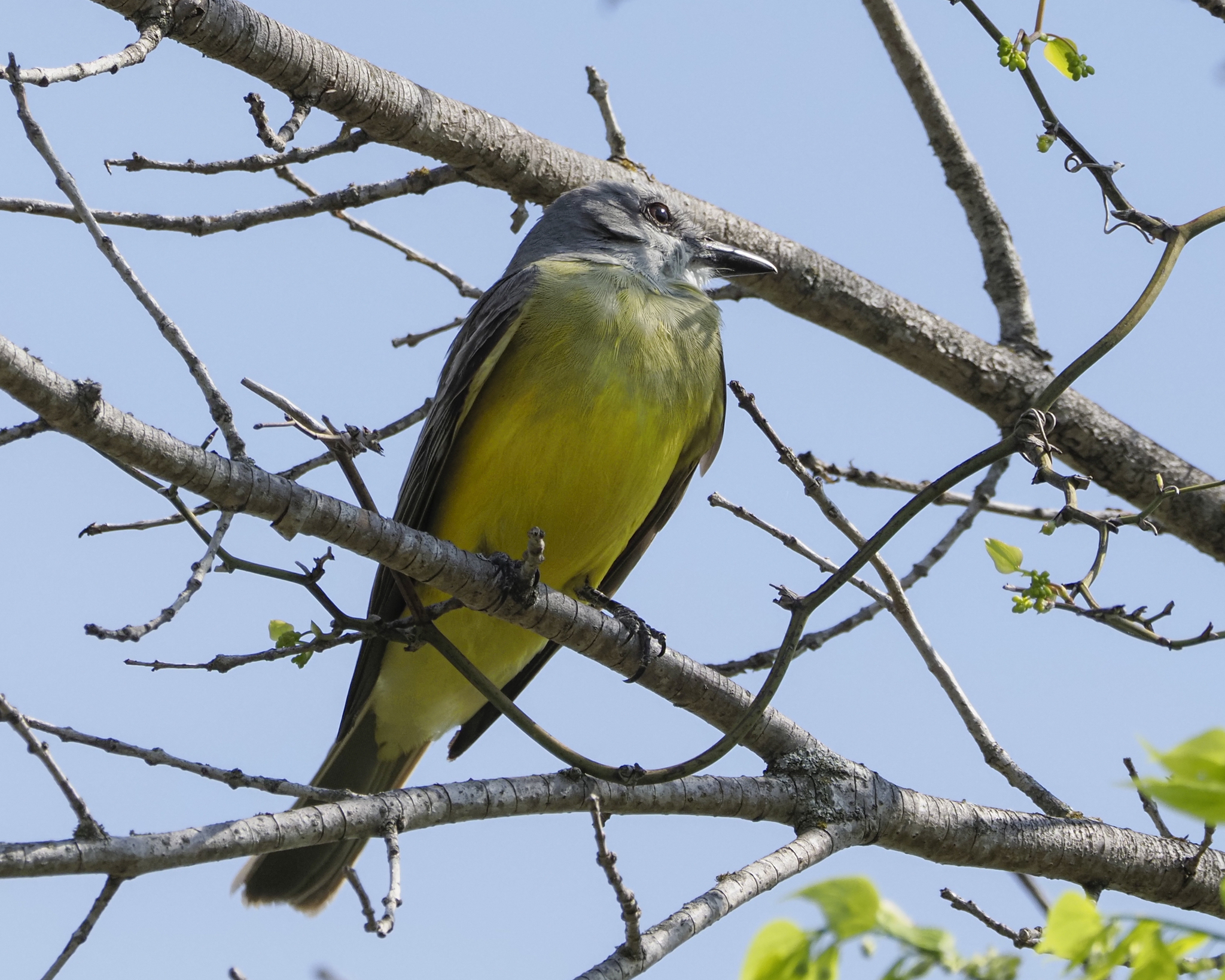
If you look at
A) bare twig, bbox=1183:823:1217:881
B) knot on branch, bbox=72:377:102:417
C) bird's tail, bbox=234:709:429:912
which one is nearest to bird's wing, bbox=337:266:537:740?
bird's tail, bbox=234:709:429:912

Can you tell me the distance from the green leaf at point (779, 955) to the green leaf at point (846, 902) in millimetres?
52

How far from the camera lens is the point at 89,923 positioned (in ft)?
9.79

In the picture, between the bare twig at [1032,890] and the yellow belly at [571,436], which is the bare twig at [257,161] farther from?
the bare twig at [1032,890]

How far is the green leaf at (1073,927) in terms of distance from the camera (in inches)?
59.7

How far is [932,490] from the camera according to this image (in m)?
3.02

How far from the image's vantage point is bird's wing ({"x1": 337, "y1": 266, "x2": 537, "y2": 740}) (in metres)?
5.42

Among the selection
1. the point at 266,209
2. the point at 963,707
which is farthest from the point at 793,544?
the point at 266,209

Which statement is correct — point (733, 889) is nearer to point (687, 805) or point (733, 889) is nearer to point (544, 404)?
point (687, 805)

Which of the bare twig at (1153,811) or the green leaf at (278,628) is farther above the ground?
the green leaf at (278,628)

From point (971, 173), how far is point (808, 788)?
345 centimetres

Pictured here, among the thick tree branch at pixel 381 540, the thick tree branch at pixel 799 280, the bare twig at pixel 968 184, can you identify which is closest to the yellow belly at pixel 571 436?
the thick tree branch at pixel 799 280

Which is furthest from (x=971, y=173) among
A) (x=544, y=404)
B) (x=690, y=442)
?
(x=544, y=404)

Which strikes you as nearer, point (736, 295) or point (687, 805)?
point (687, 805)

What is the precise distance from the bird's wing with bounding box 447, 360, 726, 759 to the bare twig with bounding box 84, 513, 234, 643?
2.67m
